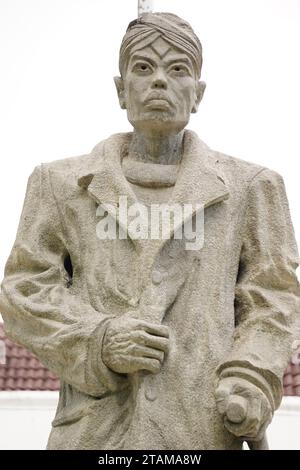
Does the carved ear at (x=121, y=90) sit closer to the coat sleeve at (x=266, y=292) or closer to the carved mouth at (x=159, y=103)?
the carved mouth at (x=159, y=103)

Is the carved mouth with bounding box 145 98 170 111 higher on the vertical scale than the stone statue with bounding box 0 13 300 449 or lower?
higher

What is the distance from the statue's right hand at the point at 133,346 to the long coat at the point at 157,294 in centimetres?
5

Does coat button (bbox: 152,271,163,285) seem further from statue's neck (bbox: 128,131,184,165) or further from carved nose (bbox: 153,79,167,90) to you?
carved nose (bbox: 153,79,167,90)

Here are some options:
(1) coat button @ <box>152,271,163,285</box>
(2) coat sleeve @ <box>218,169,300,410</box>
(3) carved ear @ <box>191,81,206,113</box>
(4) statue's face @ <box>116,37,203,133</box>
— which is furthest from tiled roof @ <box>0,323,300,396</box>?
(1) coat button @ <box>152,271,163,285</box>

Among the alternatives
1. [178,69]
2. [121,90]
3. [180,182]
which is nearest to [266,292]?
[180,182]

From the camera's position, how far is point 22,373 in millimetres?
9406

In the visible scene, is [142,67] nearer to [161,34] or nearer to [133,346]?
[161,34]

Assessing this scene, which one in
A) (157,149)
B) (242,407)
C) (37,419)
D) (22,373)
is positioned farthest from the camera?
(22,373)

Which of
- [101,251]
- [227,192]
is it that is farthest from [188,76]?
[101,251]

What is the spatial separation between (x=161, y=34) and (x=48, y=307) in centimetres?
133

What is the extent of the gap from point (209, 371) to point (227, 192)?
2.73 feet

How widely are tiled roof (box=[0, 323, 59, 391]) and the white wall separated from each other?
0.08 metres

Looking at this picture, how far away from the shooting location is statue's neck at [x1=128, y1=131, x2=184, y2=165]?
5.51m

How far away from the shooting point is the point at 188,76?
5.40 metres
